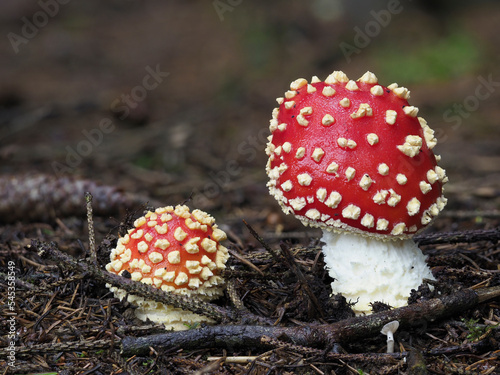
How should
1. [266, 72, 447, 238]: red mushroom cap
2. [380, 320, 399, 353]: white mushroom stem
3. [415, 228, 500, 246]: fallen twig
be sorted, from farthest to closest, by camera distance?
[415, 228, 500, 246]: fallen twig < [266, 72, 447, 238]: red mushroom cap < [380, 320, 399, 353]: white mushroom stem

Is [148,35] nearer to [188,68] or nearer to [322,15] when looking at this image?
[188,68]

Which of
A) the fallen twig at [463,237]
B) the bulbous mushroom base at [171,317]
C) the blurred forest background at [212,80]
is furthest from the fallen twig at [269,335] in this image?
the blurred forest background at [212,80]

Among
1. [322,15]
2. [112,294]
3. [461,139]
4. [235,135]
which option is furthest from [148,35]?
[112,294]

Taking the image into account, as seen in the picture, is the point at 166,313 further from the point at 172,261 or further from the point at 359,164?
the point at 359,164

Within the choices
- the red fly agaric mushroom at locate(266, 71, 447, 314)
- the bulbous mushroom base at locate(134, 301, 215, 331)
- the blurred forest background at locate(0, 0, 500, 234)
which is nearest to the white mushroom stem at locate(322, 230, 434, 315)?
the red fly agaric mushroom at locate(266, 71, 447, 314)

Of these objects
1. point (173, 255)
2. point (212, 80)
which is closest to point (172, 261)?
point (173, 255)

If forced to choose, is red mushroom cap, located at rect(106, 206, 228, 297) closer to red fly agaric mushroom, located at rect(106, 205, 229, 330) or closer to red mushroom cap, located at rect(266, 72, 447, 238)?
red fly agaric mushroom, located at rect(106, 205, 229, 330)
